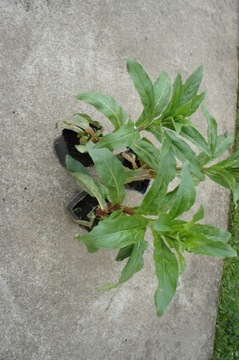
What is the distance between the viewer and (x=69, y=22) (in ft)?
8.55

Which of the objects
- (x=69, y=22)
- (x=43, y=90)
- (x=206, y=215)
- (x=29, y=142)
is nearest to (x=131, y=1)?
(x=69, y=22)

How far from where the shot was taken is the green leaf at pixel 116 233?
1618mm

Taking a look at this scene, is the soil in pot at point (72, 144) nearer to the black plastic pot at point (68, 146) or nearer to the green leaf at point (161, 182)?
the black plastic pot at point (68, 146)

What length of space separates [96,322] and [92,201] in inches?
27.1

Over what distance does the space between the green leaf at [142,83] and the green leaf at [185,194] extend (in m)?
0.35

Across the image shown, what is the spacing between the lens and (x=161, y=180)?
1.82m

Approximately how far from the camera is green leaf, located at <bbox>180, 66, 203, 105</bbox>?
1889mm

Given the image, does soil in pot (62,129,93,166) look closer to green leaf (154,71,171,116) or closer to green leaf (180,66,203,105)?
green leaf (154,71,171,116)

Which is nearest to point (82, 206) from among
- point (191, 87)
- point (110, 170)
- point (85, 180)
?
point (85, 180)

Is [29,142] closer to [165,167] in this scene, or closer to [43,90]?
[43,90]

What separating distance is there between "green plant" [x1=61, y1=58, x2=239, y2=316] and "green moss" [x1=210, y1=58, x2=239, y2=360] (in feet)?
3.87

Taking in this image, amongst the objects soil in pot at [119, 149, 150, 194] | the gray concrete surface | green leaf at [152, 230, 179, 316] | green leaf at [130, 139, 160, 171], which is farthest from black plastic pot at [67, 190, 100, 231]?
green leaf at [152, 230, 179, 316]

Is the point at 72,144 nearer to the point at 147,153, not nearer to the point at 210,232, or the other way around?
the point at 147,153

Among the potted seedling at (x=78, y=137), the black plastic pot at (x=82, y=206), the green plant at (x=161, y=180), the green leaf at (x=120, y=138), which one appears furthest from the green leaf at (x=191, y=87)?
the black plastic pot at (x=82, y=206)
